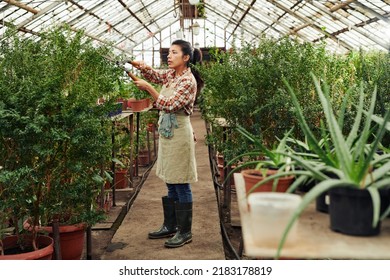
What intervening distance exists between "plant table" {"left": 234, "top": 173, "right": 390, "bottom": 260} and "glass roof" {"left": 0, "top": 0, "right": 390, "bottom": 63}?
6.92ft

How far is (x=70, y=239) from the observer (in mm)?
2938

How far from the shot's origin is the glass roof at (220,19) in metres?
9.69

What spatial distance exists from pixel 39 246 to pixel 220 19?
62.5 ft

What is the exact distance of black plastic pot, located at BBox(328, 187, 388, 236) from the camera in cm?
106

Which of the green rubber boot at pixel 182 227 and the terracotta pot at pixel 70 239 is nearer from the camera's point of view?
the terracotta pot at pixel 70 239

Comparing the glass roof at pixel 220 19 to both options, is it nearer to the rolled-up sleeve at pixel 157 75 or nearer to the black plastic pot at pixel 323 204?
the rolled-up sleeve at pixel 157 75

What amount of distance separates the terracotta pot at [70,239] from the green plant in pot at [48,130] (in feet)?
0.18

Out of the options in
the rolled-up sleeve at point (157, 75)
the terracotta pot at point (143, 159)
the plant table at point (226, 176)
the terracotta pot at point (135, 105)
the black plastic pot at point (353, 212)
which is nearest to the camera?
the black plastic pot at point (353, 212)

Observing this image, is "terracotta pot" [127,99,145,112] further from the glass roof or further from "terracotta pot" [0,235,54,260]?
"terracotta pot" [0,235,54,260]

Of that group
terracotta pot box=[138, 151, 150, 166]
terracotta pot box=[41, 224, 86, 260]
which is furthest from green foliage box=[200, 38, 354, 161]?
terracotta pot box=[138, 151, 150, 166]

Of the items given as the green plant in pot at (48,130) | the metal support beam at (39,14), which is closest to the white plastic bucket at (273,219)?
the green plant in pot at (48,130)

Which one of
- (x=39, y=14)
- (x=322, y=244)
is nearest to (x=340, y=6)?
(x=39, y=14)

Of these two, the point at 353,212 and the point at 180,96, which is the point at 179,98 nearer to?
the point at 180,96
